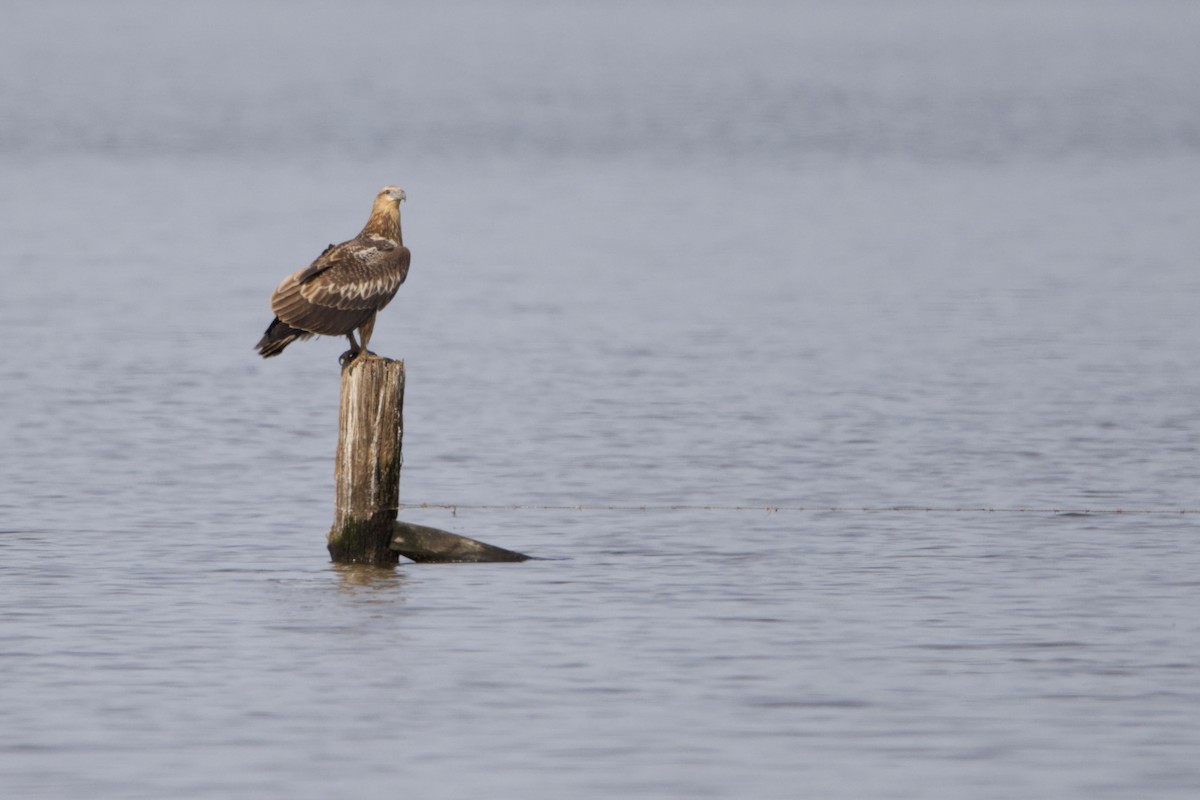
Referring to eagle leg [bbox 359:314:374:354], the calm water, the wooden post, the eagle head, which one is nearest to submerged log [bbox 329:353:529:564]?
the wooden post

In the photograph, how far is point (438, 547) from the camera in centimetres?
1327

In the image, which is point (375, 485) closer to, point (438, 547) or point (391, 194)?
point (438, 547)

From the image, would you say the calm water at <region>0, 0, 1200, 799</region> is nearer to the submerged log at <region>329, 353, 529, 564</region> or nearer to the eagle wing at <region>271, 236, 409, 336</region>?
the submerged log at <region>329, 353, 529, 564</region>

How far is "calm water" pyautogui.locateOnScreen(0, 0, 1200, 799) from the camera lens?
9867 mm

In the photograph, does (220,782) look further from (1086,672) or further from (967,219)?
(967,219)

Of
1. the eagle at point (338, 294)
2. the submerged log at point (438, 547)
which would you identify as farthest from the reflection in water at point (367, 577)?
the eagle at point (338, 294)

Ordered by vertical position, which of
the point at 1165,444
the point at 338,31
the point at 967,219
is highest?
the point at 338,31

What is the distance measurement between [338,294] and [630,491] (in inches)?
145

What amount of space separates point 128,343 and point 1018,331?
9.19 meters

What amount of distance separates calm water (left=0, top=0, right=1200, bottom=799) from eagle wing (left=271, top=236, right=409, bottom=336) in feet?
4.59

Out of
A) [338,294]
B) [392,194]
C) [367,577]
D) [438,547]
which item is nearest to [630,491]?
[438,547]

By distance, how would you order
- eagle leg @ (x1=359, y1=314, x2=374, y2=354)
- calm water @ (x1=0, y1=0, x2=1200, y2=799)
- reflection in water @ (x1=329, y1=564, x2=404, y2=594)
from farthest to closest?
1. eagle leg @ (x1=359, y1=314, x2=374, y2=354)
2. reflection in water @ (x1=329, y1=564, x2=404, y2=594)
3. calm water @ (x1=0, y1=0, x2=1200, y2=799)

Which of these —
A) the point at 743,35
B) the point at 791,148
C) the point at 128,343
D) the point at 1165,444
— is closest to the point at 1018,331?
the point at 1165,444

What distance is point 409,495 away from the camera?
53.1 ft
